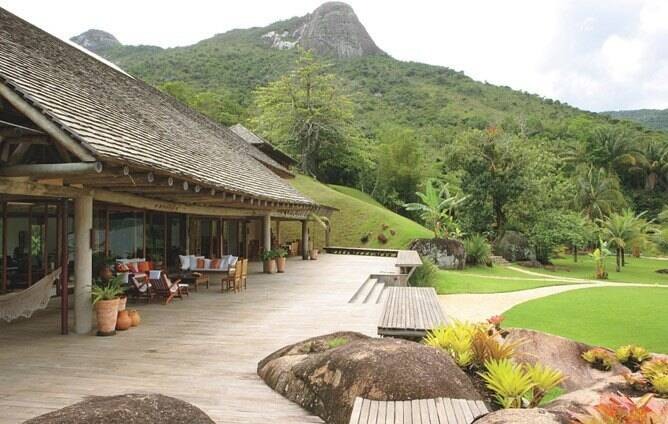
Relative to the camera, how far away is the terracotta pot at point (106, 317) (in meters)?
7.61

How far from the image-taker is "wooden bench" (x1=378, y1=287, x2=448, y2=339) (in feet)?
21.6

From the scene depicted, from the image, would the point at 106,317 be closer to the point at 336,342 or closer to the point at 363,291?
the point at 336,342

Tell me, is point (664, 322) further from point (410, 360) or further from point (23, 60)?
point (23, 60)

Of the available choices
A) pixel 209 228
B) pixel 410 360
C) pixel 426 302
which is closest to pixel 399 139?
pixel 209 228

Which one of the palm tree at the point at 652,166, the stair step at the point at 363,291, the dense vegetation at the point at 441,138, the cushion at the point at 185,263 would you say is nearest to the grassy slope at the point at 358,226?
the dense vegetation at the point at 441,138

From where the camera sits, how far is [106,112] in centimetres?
925

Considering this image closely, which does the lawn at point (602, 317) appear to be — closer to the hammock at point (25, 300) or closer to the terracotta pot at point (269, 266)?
the terracotta pot at point (269, 266)

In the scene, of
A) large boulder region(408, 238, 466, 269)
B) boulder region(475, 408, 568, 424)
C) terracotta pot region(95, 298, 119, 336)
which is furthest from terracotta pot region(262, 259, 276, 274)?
boulder region(475, 408, 568, 424)

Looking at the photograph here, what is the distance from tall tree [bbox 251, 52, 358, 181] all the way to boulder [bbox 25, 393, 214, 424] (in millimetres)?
42002

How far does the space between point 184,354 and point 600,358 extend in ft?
17.8

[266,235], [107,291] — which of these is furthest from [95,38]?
[107,291]

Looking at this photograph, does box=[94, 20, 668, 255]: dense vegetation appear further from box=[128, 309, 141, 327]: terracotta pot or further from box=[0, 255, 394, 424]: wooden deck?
box=[128, 309, 141, 327]: terracotta pot

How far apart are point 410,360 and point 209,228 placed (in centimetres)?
1607

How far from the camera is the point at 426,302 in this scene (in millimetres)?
8562
